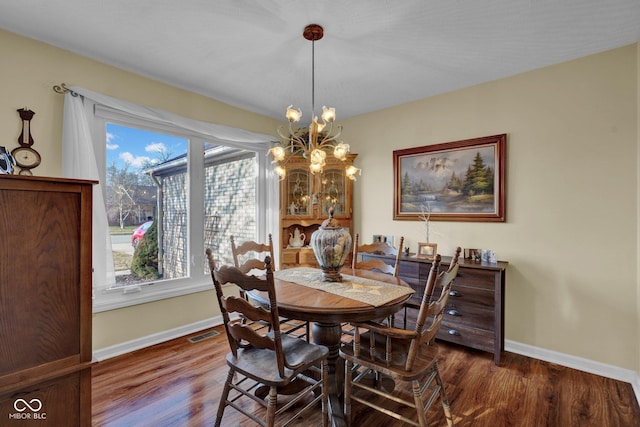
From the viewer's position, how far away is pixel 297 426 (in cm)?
182

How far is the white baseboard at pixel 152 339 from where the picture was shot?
8.51ft

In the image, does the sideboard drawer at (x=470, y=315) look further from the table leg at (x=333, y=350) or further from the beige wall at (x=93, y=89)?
the beige wall at (x=93, y=89)

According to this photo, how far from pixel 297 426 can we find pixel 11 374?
1.44 meters

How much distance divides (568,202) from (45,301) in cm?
353

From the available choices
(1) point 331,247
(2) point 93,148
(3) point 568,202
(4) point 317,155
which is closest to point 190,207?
(2) point 93,148

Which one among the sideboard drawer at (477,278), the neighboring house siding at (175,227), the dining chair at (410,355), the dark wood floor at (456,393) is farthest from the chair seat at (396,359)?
the neighboring house siding at (175,227)

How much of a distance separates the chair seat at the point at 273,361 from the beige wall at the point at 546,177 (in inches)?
67.3

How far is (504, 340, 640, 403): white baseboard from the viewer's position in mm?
2301

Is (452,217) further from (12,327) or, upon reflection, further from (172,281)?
(12,327)

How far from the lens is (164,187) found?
311cm

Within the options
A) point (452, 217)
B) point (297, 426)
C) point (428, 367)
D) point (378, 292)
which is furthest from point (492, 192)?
point (297, 426)

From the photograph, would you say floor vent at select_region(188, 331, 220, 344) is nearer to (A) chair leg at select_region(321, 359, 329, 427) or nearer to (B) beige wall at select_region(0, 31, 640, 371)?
(B) beige wall at select_region(0, 31, 640, 371)

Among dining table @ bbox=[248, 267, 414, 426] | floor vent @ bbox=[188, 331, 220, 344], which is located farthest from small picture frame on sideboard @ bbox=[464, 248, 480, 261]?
floor vent @ bbox=[188, 331, 220, 344]

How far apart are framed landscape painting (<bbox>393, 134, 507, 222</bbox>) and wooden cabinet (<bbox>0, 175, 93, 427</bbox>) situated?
308 cm
